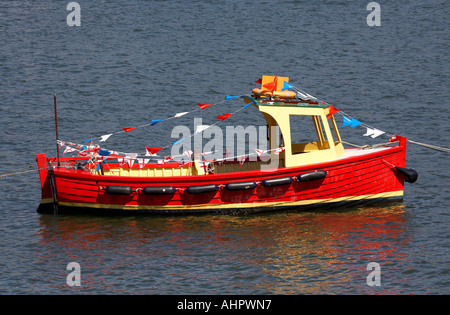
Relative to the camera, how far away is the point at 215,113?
3659 cm

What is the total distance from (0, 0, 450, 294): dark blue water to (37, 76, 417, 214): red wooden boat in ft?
1.57

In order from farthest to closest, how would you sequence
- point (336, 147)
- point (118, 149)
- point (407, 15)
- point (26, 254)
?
point (407, 15), point (118, 149), point (336, 147), point (26, 254)

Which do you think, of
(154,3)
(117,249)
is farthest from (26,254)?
(154,3)

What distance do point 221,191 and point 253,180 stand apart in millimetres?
993

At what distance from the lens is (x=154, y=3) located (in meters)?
51.8

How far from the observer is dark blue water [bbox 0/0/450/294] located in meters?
21.7

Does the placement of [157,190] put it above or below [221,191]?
above

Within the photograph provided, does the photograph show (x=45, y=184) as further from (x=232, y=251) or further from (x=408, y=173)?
(x=408, y=173)

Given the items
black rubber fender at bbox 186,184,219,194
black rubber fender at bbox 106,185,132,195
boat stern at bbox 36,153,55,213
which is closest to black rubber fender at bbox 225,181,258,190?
black rubber fender at bbox 186,184,219,194

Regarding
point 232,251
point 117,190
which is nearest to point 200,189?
point 117,190

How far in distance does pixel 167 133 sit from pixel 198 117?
2720 millimetres

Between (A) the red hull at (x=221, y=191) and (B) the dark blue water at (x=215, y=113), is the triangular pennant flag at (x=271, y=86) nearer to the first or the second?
(A) the red hull at (x=221, y=191)
